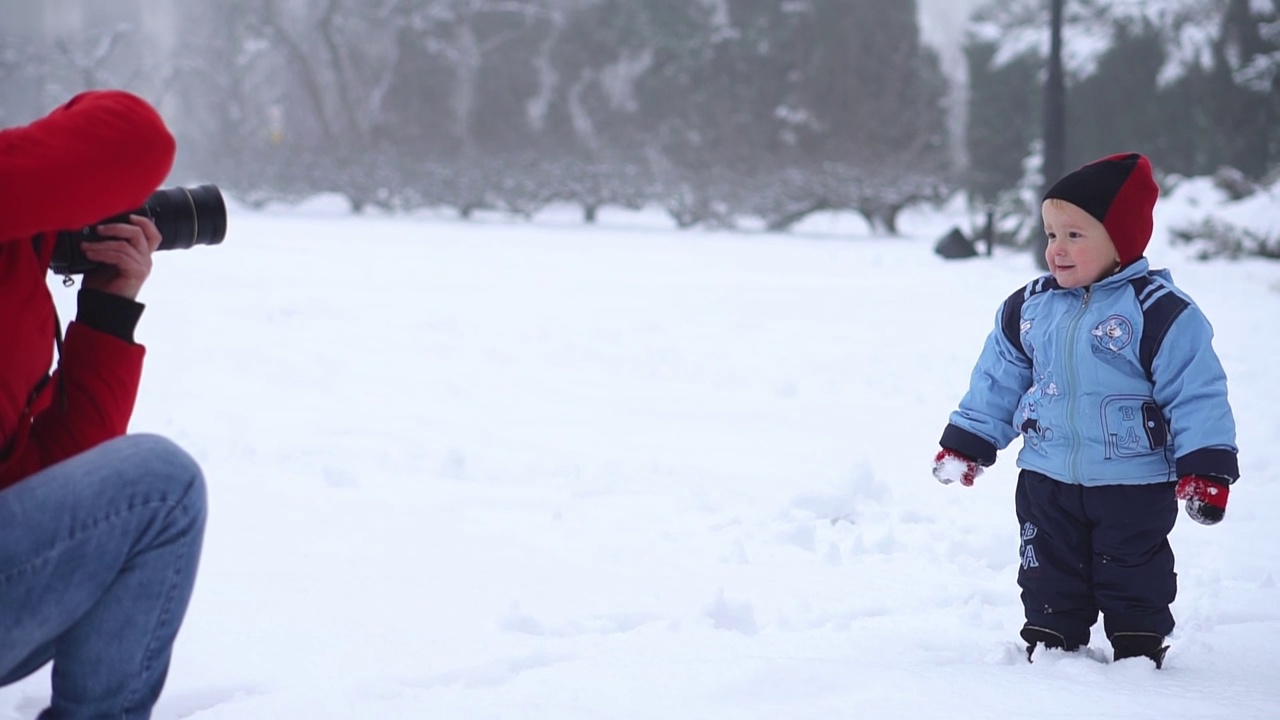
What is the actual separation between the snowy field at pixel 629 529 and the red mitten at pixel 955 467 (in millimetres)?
382

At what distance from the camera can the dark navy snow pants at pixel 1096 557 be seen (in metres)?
2.31

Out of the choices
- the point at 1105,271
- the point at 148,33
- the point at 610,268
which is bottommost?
the point at 610,268

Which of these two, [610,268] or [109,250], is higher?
[109,250]

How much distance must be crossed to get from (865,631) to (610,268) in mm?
10679

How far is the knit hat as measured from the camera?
93.6 inches

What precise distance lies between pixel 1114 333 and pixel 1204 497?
1.27 ft

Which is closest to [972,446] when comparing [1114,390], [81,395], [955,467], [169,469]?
[955,467]

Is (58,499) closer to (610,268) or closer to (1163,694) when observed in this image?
(1163,694)

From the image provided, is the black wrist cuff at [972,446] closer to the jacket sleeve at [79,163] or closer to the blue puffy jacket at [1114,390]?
the blue puffy jacket at [1114,390]

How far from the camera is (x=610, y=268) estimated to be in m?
13.2

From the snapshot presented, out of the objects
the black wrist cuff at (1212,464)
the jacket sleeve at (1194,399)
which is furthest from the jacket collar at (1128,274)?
the black wrist cuff at (1212,464)

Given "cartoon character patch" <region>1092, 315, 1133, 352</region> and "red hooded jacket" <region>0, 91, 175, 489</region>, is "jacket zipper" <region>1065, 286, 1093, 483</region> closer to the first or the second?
"cartoon character patch" <region>1092, 315, 1133, 352</region>

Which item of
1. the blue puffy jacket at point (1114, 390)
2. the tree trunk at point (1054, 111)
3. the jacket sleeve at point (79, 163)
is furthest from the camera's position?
the tree trunk at point (1054, 111)

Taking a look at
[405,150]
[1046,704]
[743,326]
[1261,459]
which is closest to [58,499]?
[1046,704]
